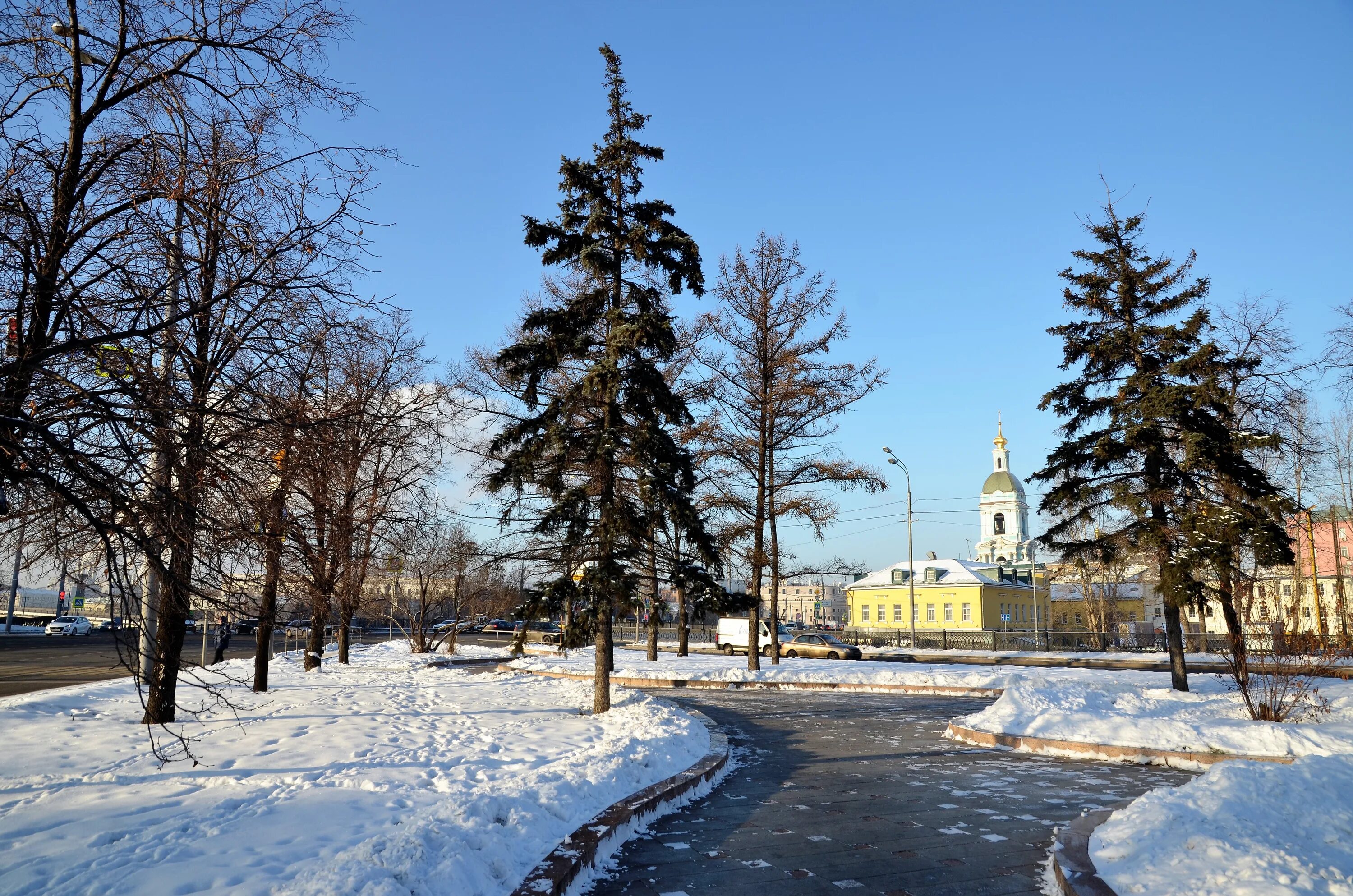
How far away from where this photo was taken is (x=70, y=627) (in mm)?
57250

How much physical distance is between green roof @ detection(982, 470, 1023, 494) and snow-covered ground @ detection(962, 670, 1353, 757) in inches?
3497

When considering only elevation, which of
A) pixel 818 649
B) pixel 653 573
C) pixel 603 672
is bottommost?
pixel 818 649

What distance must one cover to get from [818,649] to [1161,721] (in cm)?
2615

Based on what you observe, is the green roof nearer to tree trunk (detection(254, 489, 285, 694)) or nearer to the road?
the road

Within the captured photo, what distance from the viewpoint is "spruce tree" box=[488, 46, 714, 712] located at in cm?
1377

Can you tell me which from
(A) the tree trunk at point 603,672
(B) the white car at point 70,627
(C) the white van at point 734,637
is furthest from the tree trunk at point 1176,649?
(B) the white car at point 70,627

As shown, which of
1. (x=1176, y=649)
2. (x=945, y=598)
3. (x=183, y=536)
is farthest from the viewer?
(x=945, y=598)

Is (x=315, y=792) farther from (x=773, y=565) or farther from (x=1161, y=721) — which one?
(x=773, y=565)

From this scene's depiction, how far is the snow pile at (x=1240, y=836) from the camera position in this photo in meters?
5.09

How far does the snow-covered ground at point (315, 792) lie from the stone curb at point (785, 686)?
965cm

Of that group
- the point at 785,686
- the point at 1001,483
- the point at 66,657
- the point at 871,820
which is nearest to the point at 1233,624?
the point at 785,686

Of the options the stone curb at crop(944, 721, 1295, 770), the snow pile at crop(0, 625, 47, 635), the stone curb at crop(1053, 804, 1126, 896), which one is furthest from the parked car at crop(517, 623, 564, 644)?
the snow pile at crop(0, 625, 47, 635)

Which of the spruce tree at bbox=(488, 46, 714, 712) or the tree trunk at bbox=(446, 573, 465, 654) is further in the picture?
the tree trunk at bbox=(446, 573, 465, 654)

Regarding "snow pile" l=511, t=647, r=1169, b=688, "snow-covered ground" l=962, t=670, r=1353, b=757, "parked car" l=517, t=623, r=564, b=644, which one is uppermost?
"snow-covered ground" l=962, t=670, r=1353, b=757
